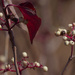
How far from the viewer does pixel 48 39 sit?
11.3 feet

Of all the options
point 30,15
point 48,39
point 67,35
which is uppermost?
point 30,15

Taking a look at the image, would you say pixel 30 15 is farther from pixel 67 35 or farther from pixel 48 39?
pixel 48 39

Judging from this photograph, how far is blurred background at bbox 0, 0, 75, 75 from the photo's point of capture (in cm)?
271

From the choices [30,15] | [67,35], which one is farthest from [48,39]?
[30,15]

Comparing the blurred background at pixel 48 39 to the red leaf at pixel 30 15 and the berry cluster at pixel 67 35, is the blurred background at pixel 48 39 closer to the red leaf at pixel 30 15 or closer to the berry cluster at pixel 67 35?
the berry cluster at pixel 67 35

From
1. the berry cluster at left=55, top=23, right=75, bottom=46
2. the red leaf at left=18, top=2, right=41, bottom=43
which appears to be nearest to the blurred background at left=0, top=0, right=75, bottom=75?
the berry cluster at left=55, top=23, right=75, bottom=46

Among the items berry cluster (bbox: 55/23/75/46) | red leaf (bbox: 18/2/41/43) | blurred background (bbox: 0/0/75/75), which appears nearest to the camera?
red leaf (bbox: 18/2/41/43)

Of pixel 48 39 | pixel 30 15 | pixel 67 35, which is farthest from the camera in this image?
pixel 48 39

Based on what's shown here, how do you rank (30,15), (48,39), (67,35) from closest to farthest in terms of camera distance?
(30,15), (67,35), (48,39)

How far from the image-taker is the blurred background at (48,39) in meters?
2.71

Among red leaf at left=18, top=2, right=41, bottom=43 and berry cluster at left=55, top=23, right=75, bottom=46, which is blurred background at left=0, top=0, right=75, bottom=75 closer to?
berry cluster at left=55, top=23, right=75, bottom=46

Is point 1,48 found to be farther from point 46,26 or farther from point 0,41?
point 46,26

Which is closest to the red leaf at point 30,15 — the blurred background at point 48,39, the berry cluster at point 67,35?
the berry cluster at point 67,35

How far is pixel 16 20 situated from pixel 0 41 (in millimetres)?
3769
